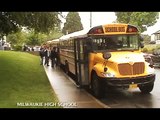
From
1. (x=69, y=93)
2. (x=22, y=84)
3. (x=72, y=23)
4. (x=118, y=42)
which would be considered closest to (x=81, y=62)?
(x=118, y=42)

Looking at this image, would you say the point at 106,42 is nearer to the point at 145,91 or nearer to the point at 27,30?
the point at 145,91

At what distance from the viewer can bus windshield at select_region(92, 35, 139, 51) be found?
11203 millimetres

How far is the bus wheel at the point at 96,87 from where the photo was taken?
36.0ft

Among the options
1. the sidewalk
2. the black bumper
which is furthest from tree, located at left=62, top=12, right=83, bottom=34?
the black bumper

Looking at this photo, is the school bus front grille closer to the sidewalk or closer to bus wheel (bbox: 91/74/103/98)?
bus wheel (bbox: 91/74/103/98)

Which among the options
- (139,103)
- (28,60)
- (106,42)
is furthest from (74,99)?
(28,60)

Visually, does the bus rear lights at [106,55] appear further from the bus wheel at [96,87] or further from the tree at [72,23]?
the tree at [72,23]

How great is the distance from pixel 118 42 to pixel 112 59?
52 centimetres

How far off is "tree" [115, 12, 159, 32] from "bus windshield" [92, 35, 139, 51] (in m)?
0.61

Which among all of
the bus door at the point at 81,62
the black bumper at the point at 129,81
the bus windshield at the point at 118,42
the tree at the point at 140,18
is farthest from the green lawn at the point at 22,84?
the tree at the point at 140,18

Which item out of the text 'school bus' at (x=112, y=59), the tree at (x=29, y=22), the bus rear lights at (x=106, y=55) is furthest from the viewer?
the tree at (x=29, y=22)

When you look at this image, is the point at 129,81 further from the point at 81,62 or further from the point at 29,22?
the point at 29,22

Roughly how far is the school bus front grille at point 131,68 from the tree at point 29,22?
6.84 ft
